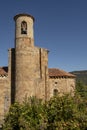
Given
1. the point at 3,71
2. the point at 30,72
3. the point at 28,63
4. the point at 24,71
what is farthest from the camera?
the point at 3,71

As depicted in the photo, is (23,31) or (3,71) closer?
(23,31)

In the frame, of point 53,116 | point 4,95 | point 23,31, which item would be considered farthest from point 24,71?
point 53,116

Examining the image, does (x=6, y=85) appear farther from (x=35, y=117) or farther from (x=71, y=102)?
(x=71, y=102)

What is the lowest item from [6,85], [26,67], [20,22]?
[6,85]

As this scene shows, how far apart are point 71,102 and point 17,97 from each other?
15002 millimetres

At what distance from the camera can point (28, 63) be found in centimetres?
3391

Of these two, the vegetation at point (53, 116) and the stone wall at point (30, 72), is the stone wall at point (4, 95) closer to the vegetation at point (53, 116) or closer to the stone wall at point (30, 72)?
the stone wall at point (30, 72)

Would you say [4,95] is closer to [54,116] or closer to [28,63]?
[28,63]

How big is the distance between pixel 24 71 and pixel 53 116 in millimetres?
14530

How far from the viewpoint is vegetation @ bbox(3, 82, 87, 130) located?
60.2 ft

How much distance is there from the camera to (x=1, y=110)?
34000 millimetres

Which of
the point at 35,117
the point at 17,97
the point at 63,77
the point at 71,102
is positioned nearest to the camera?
the point at 71,102

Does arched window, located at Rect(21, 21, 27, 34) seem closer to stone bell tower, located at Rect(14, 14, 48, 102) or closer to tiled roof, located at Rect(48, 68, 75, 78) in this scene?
stone bell tower, located at Rect(14, 14, 48, 102)

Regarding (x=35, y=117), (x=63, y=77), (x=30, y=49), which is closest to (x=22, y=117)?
(x=35, y=117)
